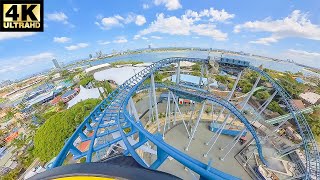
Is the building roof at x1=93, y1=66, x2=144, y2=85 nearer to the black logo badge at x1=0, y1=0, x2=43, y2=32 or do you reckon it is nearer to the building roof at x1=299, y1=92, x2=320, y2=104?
the black logo badge at x1=0, y1=0, x2=43, y2=32

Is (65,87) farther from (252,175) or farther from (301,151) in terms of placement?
(301,151)

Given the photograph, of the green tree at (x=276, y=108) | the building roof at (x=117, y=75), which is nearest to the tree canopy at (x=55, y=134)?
the building roof at (x=117, y=75)

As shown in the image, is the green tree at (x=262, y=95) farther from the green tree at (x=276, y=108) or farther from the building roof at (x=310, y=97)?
the building roof at (x=310, y=97)

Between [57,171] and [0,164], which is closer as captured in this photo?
[57,171]

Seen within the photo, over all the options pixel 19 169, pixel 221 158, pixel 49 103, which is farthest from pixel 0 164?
pixel 221 158

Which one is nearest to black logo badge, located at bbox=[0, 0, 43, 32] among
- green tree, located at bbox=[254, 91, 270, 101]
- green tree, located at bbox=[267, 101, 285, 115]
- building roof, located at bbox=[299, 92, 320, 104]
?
green tree, located at bbox=[267, 101, 285, 115]

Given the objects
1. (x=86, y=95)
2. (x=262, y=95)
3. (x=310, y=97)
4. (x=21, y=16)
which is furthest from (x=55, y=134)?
(x=310, y=97)
